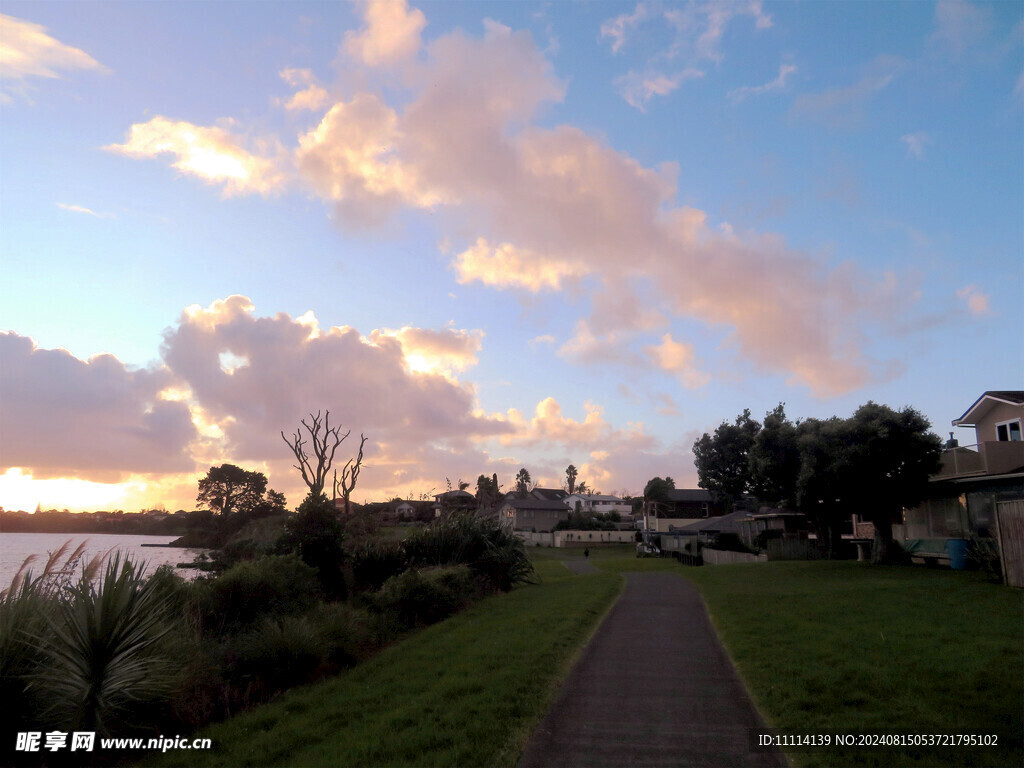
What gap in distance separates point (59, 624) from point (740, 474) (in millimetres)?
68018

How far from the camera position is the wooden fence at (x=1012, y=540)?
16828 millimetres

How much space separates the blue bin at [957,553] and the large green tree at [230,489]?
50.8 metres

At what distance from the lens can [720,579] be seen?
24547mm

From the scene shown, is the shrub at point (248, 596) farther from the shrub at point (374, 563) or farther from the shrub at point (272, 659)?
the shrub at point (374, 563)

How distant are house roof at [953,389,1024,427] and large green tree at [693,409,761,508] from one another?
38.9m

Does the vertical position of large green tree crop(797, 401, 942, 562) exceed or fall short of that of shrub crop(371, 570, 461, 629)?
it exceeds it

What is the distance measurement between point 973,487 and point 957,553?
3.16m

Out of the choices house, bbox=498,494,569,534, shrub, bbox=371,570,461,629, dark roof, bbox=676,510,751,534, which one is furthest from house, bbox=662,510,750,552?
house, bbox=498,494,569,534

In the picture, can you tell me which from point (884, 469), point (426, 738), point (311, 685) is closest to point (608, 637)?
point (311, 685)

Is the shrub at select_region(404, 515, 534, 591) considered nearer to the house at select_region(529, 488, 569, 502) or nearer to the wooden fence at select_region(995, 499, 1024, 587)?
the wooden fence at select_region(995, 499, 1024, 587)

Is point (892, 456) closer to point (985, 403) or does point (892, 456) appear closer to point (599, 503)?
point (985, 403)

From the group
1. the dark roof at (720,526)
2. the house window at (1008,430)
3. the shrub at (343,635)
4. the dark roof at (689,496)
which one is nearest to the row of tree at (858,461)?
the house window at (1008,430)

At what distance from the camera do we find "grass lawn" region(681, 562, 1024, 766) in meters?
6.59

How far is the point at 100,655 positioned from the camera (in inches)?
285
